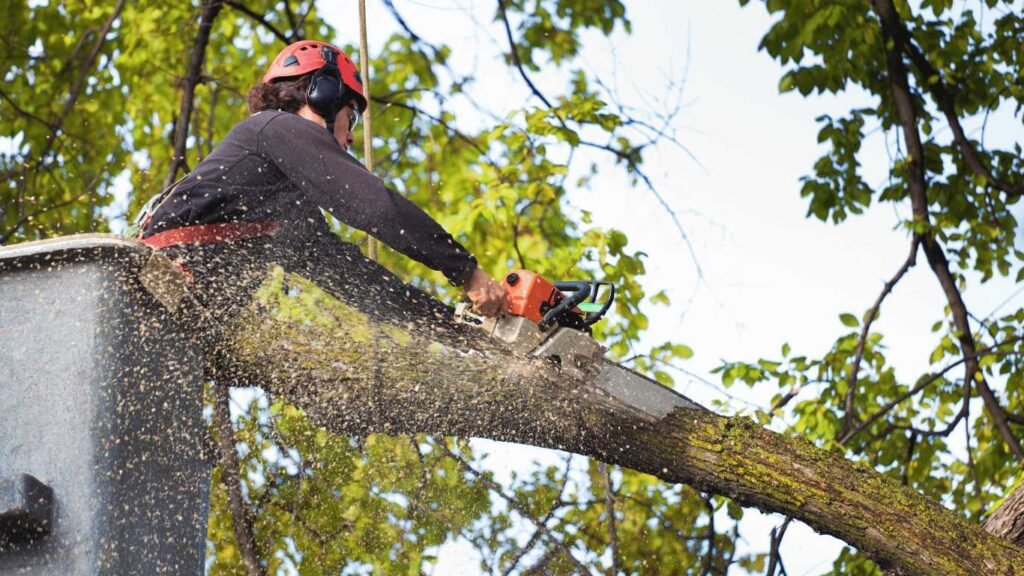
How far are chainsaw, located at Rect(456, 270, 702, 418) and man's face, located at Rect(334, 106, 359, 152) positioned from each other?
0.85 metres

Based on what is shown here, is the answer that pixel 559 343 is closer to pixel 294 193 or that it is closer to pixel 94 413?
pixel 294 193

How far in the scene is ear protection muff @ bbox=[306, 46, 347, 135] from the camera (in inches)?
154

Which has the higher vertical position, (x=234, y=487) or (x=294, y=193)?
(x=294, y=193)

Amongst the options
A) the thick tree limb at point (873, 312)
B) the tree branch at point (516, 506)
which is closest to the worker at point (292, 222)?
the tree branch at point (516, 506)

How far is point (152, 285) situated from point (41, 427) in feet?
1.49

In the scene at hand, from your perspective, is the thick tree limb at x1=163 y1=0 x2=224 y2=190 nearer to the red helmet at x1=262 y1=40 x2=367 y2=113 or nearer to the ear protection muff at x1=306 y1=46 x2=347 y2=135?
the red helmet at x1=262 y1=40 x2=367 y2=113

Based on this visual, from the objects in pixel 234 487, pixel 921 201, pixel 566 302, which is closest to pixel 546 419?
pixel 566 302

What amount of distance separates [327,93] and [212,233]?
67 cm

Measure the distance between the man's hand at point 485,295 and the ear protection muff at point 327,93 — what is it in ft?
2.66

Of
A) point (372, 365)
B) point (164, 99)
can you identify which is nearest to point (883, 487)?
point (372, 365)

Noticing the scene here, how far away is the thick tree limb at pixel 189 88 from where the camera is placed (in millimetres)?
6070

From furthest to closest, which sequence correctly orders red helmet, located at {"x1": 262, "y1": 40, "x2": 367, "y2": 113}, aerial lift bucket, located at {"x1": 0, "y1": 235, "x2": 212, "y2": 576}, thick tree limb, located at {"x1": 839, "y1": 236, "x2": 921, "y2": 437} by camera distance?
thick tree limb, located at {"x1": 839, "y1": 236, "x2": 921, "y2": 437} < red helmet, located at {"x1": 262, "y1": 40, "x2": 367, "y2": 113} < aerial lift bucket, located at {"x1": 0, "y1": 235, "x2": 212, "y2": 576}

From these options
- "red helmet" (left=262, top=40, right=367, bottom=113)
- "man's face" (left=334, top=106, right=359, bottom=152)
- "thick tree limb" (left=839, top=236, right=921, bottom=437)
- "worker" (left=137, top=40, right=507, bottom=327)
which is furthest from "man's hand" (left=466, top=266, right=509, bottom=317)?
"thick tree limb" (left=839, top=236, right=921, bottom=437)

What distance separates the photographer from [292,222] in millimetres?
3652
